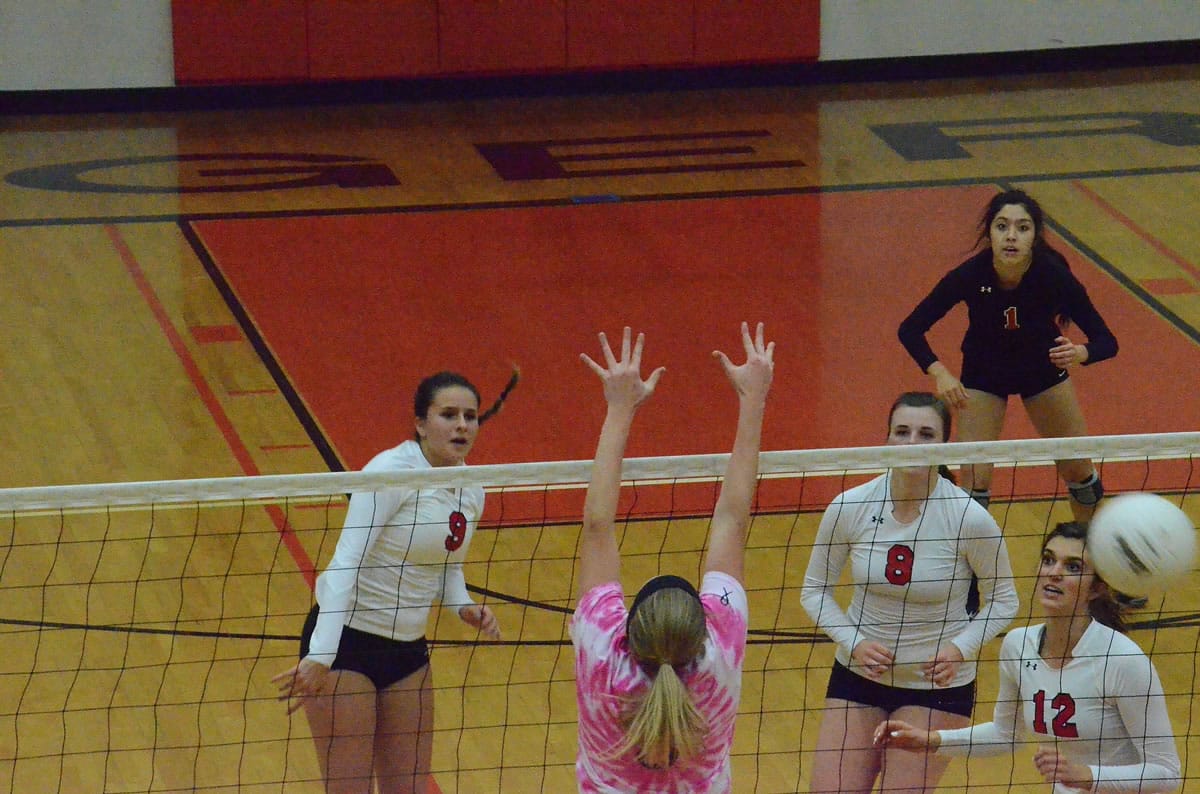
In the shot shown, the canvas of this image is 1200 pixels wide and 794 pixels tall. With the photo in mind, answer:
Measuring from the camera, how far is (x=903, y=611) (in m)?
5.55

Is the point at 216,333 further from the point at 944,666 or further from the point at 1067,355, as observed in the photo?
the point at 944,666

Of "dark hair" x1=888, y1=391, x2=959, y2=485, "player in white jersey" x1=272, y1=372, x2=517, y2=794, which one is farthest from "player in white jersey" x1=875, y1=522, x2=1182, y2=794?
"player in white jersey" x1=272, y1=372, x2=517, y2=794

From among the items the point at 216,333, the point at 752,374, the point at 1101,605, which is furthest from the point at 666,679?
the point at 216,333

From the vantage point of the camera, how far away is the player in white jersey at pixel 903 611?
17.8 feet

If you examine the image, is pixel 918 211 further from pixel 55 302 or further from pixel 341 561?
pixel 341 561

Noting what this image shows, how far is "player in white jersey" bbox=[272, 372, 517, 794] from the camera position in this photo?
17.6ft

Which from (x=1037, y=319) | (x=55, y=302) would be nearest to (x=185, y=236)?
(x=55, y=302)

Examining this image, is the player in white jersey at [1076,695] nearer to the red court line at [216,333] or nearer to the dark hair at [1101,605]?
the dark hair at [1101,605]

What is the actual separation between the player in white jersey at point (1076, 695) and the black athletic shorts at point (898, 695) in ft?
0.85

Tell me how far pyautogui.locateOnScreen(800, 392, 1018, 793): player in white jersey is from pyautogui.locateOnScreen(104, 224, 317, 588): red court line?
334 centimetres

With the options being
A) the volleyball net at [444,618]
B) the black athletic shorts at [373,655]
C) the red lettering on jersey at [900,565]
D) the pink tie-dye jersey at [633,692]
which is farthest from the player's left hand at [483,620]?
the pink tie-dye jersey at [633,692]

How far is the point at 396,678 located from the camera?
553 centimetres

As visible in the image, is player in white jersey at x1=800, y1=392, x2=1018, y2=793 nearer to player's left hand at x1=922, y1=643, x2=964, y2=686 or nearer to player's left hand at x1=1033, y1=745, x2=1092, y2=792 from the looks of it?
player's left hand at x1=922, y1=643, x2=964, y2=686

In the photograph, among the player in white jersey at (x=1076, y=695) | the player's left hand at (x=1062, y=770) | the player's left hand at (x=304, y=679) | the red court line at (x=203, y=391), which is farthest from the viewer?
the red court line at (x=203, y=391)
